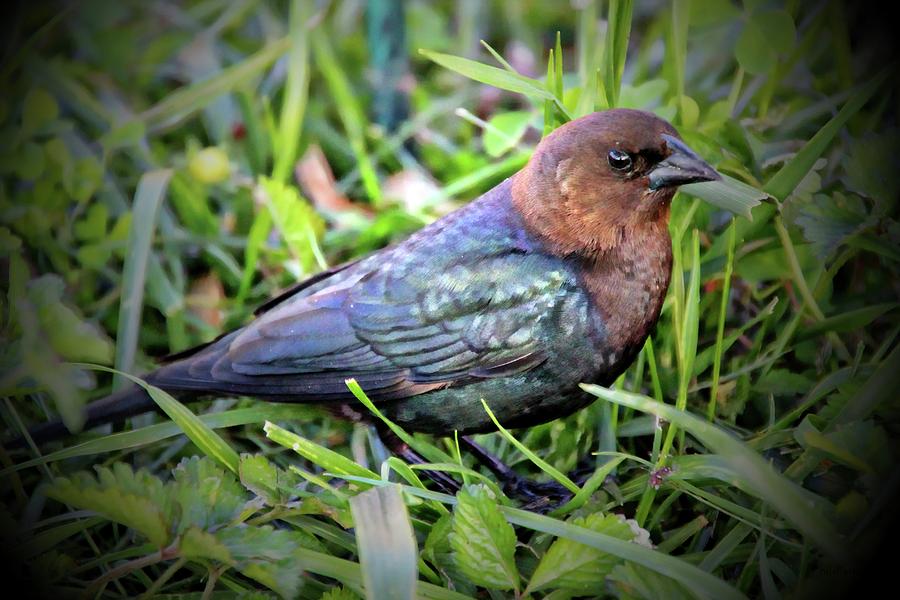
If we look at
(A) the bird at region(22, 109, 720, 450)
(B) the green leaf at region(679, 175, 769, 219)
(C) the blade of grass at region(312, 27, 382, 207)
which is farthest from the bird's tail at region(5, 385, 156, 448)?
(B) the green leaf at region(679, 175, 769, 219)

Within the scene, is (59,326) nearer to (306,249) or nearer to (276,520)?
(276,520)

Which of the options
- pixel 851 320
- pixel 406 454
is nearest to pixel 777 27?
pixel 851 320

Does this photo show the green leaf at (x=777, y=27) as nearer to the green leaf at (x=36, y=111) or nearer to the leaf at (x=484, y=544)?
the leaf at (x=484, y=544)

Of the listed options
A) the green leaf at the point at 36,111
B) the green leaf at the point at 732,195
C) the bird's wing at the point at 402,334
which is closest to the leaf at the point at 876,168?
the green leaf at the point at 732,195

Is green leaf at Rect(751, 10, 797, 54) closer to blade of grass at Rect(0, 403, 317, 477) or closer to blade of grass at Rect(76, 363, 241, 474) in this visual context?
blade of grass at Rect(0, 403, 317, 477)

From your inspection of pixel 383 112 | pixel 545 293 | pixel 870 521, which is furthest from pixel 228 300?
pixel 870 521

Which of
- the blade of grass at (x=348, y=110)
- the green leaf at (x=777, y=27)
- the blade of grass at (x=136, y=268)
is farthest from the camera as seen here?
the blade of grass at (x=348, y=110)

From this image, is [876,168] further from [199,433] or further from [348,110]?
[348,110]

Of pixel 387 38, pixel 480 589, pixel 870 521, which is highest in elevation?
pixel 387 38
